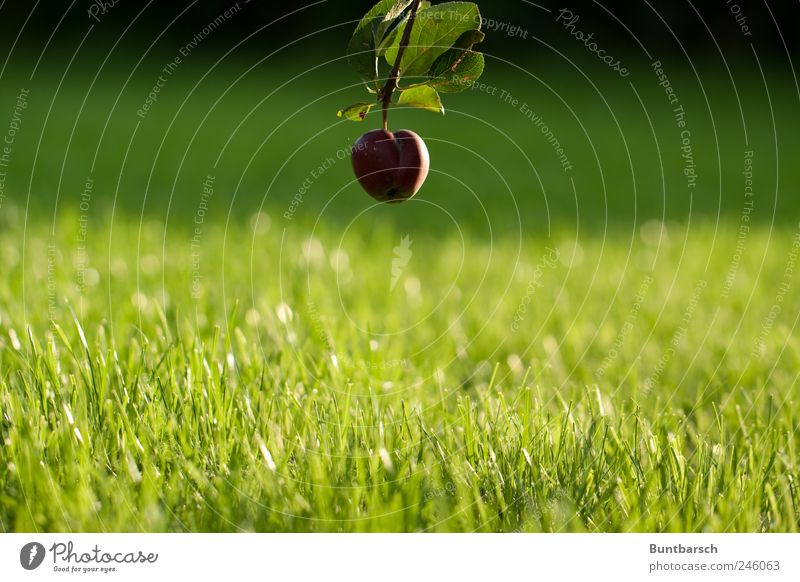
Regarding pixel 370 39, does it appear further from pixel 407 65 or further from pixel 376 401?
pixel 376 401

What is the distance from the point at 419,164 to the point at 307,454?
0.65 m

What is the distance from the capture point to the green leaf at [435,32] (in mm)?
956

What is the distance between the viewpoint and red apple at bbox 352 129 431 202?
39.2 inches

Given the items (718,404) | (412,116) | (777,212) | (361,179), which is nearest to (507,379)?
(718,404)

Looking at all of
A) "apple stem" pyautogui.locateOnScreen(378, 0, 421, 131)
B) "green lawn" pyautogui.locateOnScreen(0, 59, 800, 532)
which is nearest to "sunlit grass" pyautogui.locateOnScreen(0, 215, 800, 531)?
"green lawn" pyautogui.locateOnScreen(0, 59, 800, 532)

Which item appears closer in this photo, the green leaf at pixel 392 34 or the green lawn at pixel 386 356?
the green leaf at pixel 392 34

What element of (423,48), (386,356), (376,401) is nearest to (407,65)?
(423,48)

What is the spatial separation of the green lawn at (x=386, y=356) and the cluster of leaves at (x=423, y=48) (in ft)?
2.03

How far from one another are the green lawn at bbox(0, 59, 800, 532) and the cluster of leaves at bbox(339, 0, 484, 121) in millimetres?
619

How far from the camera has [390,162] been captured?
0.99 metres
